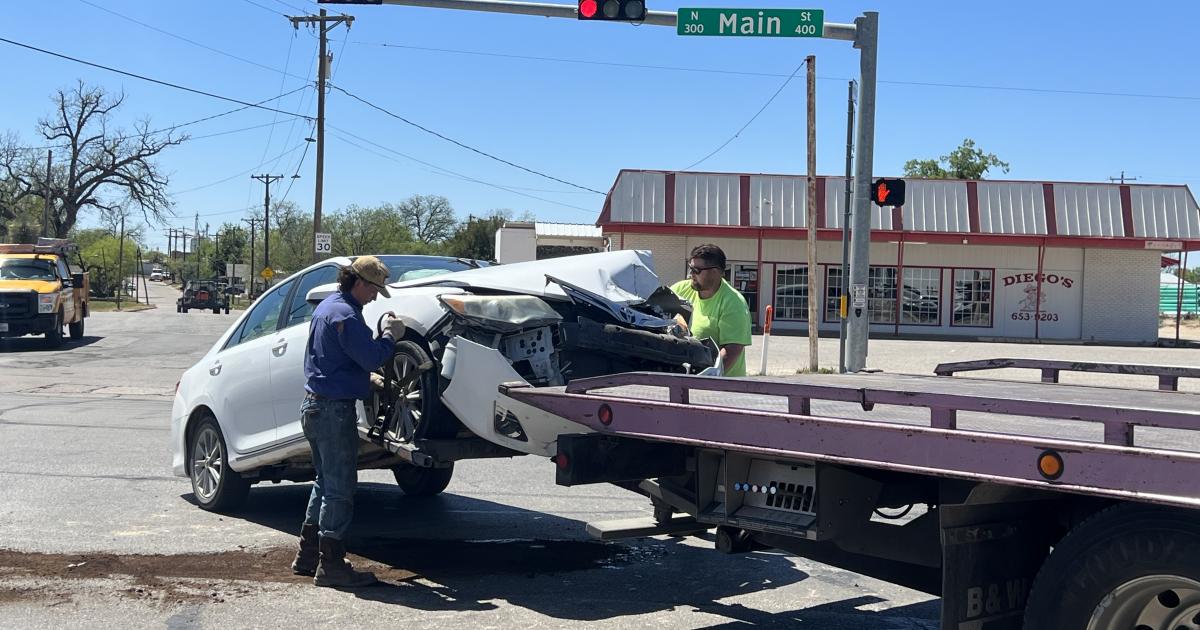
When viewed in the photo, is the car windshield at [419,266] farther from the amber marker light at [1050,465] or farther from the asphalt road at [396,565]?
the amber marker light at [1050,465]

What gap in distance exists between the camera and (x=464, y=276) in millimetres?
6500

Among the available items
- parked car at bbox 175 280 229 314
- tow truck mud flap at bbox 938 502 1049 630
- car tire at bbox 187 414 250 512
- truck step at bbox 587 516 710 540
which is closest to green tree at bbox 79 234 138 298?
parked car at bbox 175 280 229 314

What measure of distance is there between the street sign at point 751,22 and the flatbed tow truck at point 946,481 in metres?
10.1

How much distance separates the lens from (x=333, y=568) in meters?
5.97

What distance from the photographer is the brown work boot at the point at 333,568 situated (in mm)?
5977

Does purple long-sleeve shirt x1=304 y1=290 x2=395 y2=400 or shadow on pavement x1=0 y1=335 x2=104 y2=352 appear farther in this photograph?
shadow on pavement x1=0 y1=335 x2=104 y2=352

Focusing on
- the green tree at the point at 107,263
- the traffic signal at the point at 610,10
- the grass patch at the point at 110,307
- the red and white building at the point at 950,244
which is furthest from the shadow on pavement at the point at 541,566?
the green tree at the point at 107,263

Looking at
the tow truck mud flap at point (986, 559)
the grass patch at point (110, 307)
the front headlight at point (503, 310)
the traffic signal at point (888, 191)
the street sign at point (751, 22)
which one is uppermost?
the street sign at point (751, 22)

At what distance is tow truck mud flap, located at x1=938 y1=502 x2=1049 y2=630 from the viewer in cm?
382

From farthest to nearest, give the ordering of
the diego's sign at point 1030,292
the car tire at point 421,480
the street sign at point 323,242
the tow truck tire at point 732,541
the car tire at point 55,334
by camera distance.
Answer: the diego's sign at point 1030,292 → the street sign at point 323,242 → the car tire at point 55,334 → the car tire at point 421,480 → the tow truck tire at point 732,541

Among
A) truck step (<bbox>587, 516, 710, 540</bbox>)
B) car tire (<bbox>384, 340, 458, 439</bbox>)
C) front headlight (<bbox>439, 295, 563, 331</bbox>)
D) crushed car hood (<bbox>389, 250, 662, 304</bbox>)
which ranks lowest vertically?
truck step (<bbox>587, 516, 710, 540</bbox>)

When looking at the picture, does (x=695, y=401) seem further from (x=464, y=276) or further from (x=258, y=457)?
(x=258, y=457)

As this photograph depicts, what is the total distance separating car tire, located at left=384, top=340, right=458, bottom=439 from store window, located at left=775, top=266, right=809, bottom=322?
34.1 m

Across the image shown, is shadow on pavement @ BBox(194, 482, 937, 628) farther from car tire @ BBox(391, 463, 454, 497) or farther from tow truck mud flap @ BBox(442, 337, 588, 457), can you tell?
tow truck mud flap @ BBox(442, 337, 588, 457)
